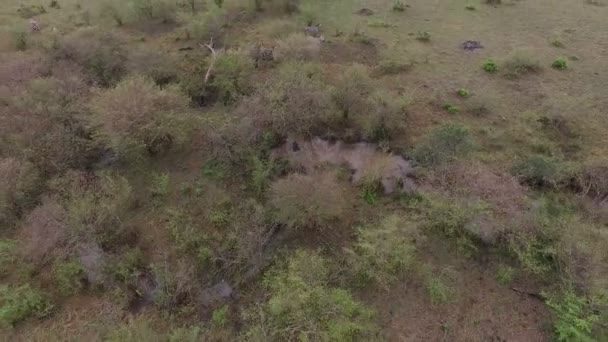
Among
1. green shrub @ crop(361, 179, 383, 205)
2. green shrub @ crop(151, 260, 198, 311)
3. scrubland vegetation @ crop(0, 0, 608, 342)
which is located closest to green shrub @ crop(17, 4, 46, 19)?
scrubland vegetation @ crop(0, 0, 608, 342)

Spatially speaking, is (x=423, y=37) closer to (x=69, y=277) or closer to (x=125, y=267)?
(x=125, y=267)

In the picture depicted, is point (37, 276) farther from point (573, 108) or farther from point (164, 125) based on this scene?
point (573, 108)

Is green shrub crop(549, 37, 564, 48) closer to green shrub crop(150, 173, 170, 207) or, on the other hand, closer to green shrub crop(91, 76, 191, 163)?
green shrub crop(91, 76, 191, 163)

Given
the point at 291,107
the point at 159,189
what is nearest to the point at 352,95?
the point at 291,107

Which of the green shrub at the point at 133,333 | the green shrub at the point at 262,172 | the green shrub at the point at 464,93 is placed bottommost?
the green shrub at the point at 133,333

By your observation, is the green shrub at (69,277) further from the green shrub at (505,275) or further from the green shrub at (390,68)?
the green shrub at (390,68)

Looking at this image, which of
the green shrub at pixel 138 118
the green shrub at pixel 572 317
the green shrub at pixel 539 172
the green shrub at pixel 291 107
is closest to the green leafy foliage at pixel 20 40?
the green shrub at pixel 138 118
